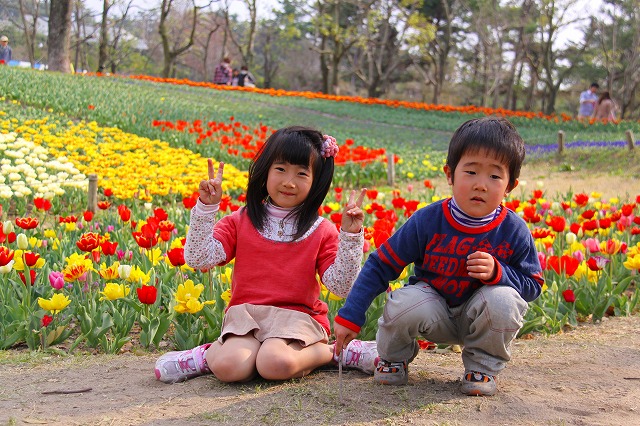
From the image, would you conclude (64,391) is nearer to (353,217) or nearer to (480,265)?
(353,217)

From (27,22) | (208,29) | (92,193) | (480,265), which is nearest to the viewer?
(480,265)

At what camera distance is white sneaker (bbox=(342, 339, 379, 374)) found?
2.96 m

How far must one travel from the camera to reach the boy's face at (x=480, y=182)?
2.52 meters

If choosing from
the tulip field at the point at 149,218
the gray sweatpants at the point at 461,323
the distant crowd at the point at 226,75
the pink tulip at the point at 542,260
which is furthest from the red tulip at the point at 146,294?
the distant crowd at the point at 226,75

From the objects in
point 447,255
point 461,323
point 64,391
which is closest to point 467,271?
point 447,255

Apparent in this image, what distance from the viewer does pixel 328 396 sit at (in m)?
2.60

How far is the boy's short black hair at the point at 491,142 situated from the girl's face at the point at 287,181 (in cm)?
64

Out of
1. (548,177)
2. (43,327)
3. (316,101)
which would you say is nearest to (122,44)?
(316,101)

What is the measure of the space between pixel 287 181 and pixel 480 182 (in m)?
0.79

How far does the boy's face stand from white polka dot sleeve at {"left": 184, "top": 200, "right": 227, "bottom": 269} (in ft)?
3.03

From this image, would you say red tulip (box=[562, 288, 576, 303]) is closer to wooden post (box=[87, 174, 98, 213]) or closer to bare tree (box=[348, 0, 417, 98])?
wooden post (box=[87, 174, 98, 213])

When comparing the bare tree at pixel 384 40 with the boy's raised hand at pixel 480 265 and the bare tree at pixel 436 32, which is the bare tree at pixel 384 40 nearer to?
the bare tree at pixel 436 32

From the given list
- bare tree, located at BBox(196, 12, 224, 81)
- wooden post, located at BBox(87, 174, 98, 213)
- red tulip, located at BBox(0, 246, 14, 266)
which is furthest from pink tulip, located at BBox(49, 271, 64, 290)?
bare tree, located at BBox(196, 12, 224, 81)

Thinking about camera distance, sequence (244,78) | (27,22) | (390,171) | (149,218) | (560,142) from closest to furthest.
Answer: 1. (149,218)
2. (390,171)
3. (560,142)
4. (244,78)
5. (27,22)
